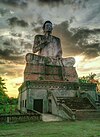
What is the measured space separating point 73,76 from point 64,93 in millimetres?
5257

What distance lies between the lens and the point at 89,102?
2470cm

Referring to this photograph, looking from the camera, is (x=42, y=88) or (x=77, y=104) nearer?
(x=77, y=104)

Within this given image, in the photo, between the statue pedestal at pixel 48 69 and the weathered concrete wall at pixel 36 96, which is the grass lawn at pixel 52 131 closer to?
the weathered concrete wall at pixel 36 96

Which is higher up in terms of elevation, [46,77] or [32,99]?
[46,77]

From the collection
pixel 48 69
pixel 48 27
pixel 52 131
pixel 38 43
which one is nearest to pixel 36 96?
pixel 48 69

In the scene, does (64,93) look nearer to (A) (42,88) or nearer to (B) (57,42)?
(A) (42,88)

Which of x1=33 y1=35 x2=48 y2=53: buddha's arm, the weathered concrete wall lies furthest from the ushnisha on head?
the weathered concrete wall

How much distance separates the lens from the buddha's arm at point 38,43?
109 feet

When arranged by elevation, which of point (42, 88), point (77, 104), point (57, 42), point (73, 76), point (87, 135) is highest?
point (57, 42)

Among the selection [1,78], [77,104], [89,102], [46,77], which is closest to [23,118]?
[77,104]

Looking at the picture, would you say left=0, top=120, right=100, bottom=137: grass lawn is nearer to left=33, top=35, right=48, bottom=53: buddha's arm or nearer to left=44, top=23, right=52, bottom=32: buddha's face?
left=33, top=35, right=48, bottom=53: buddha's arm

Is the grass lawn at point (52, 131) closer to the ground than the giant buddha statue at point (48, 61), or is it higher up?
closer to the ground

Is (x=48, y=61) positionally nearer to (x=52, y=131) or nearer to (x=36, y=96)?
(x=36, y=96)

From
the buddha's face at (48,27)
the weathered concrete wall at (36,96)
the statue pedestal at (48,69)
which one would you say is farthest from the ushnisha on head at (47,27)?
the weathered concrete wall at (36,96)
